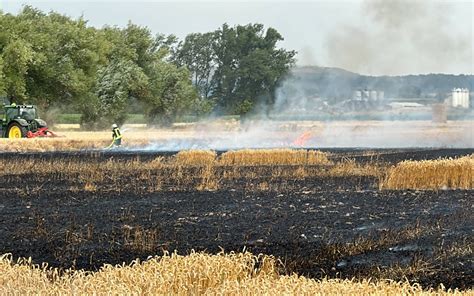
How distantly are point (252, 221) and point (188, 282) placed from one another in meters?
8.06

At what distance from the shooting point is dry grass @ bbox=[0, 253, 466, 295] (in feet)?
37.4

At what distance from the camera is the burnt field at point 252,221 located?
51.9ft

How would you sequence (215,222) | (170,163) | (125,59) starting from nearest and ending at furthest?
(215,222), (170,163), (125,59)

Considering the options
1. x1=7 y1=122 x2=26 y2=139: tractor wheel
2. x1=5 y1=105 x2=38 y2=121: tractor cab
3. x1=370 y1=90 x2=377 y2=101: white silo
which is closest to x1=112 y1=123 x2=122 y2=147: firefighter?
x1=7 y1=122 x2=26 y2=139: tractor wheel

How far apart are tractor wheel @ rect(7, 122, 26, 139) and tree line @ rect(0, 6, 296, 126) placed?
17.5 ft

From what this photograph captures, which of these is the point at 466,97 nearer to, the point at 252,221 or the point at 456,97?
the point at 456,97

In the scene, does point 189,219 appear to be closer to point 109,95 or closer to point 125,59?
point 109,95

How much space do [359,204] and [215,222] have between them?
5097mm

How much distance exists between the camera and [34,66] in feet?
242

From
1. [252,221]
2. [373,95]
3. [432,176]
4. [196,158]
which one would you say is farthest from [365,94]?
[252,221]

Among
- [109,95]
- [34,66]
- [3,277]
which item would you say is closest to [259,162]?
[3,277]

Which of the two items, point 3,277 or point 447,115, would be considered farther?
point 447,115

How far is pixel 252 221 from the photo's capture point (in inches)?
804

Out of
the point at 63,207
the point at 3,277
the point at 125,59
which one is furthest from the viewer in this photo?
the point at 125,59
